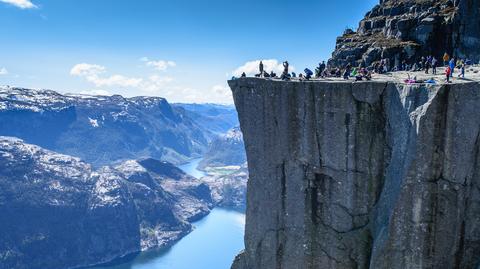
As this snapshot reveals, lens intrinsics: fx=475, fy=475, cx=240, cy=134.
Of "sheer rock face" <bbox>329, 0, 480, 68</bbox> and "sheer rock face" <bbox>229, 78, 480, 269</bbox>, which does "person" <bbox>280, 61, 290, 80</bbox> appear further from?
"sheer rock face" <bbox>329, 0, 480, 68</bbox>

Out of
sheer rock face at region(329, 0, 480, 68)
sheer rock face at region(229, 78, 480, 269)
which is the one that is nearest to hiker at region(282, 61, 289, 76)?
sheer rock face at region(229, 78, 480, 269)

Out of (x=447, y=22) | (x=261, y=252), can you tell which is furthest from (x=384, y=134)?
(x=447, y=22)

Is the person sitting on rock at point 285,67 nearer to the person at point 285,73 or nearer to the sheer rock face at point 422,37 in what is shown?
the person at point 285,73

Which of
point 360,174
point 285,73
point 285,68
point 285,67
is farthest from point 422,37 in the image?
point 360,174

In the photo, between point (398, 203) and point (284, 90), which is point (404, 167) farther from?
point (284, 90)

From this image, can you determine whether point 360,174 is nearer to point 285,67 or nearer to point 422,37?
point 285,67

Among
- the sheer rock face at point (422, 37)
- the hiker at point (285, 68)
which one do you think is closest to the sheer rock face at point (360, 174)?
the hiker at point (285, 68)
